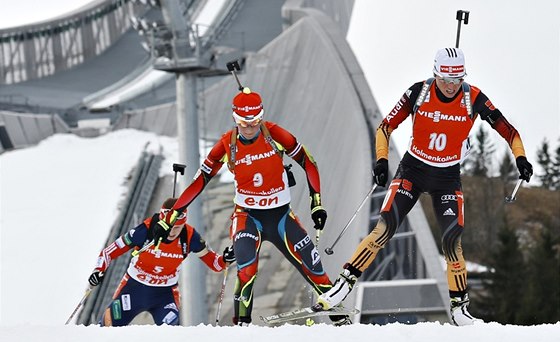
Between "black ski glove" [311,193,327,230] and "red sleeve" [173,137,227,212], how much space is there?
0.79 m

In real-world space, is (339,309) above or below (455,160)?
below

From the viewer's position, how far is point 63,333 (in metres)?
5.20

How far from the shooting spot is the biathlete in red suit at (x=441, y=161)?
7.12m

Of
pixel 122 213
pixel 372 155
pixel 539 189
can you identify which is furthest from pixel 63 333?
pixel 539 189

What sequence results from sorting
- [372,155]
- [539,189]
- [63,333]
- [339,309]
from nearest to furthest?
[63,333] → [339,309] → [372,155] → [539,189]

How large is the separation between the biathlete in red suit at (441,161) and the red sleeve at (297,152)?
63 centimetres

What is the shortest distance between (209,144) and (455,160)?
63.2ft

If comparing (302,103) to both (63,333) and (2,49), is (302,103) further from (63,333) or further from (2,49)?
(2,49)

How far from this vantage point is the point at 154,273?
360 inches

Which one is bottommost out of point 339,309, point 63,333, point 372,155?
point 372,155

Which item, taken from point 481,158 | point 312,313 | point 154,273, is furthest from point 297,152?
point 481,158

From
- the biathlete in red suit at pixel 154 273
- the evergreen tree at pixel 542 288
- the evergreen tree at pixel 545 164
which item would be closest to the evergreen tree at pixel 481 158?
the evergreen tree at pixel 545 164

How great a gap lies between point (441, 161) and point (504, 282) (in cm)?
3830

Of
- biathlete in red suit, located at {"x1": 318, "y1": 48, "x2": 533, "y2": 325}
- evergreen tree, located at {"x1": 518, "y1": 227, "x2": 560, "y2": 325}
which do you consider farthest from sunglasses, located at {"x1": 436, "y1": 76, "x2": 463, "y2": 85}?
evergreen tree, located at {"x1": 518, "y1": 227, "x2": 560, "y2": 325}
